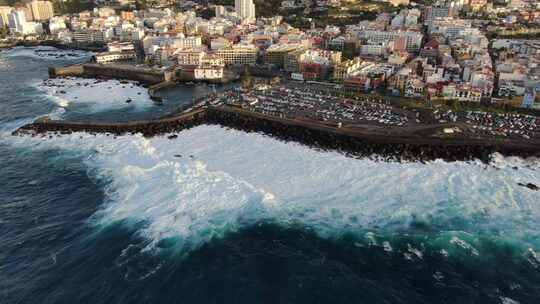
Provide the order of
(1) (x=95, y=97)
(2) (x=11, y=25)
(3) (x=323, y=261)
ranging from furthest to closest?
(2) (x=11, y=25), (1) (x=95, y=97), (3) (x=323, y=261)

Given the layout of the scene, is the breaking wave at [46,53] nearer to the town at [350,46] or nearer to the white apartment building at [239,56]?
the town at [350,46]

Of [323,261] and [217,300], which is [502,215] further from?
[217,300]

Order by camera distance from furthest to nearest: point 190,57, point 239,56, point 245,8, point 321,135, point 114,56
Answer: point 245,8 → point 114,56 → point 239,56 → point 190,57 → point 321,135

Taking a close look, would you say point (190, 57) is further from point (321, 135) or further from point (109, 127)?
point (321, 135)

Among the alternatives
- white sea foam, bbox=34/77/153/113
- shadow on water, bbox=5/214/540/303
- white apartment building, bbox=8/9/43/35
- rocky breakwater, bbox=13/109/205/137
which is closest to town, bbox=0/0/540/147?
white apartment building, bbox=8/9/43/35

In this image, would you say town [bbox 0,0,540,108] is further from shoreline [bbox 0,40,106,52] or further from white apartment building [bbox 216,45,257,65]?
shoreline [bbox 0,40,106,52]

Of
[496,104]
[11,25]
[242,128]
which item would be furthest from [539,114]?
[11,25]

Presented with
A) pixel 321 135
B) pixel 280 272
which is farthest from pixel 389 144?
pixel 280 272
